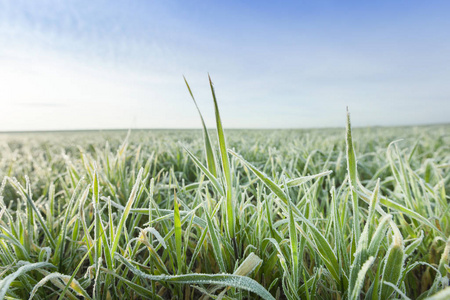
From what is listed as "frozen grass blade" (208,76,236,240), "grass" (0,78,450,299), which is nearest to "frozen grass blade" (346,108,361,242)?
"grass" (0,78,450,299)

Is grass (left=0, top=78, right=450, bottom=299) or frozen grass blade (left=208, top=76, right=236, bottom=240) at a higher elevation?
frozen grass blade (left=208, top=76, right=236, bottom=240)

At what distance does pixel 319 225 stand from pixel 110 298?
635 mm

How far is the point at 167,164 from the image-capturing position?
1897mm

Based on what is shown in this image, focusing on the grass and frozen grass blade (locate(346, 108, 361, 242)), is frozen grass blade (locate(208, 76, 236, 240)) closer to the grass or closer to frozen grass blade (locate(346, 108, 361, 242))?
the grass

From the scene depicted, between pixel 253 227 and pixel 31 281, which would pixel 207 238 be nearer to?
pixel 253 227

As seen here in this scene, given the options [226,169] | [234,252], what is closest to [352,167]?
[226,169]

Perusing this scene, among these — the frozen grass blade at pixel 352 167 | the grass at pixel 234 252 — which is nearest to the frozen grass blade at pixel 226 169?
the grass at pixel 234 252

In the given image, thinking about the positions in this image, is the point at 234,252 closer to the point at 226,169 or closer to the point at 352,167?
the point at 226,169

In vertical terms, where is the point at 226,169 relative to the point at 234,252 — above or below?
above

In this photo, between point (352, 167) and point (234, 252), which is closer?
point (352, 167)

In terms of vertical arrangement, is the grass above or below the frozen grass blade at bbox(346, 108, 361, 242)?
below

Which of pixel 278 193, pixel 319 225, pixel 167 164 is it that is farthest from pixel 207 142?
pixel 167 164

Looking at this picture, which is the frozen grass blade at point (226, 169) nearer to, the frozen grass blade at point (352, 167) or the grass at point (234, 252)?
the grass at point (234, 252)

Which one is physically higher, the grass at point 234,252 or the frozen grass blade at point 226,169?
the frozen grass blade at point 226,169
